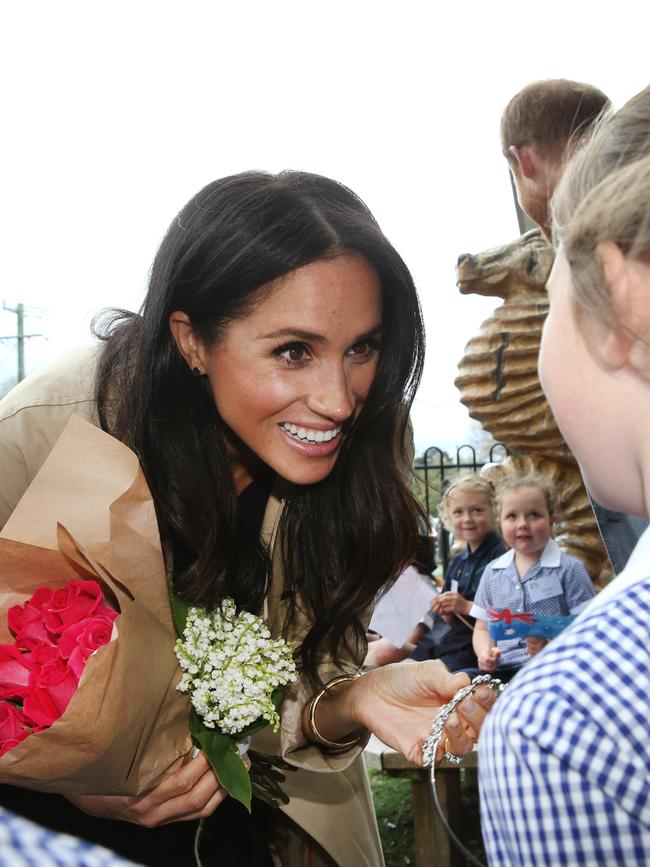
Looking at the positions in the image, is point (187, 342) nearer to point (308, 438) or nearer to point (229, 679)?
point (308, 438)

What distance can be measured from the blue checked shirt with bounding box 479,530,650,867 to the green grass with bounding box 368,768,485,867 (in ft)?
10.2

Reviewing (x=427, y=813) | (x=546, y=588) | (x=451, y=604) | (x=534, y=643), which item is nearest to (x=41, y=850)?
(x=427, y=813)

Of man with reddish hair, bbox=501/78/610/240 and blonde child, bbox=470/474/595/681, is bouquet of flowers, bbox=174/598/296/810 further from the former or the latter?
blonde child, bbox=470/474/595/681

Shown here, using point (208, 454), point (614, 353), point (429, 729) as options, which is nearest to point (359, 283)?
→ point (208, 454)

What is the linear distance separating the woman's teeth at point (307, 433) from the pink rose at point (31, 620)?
1.95 feet

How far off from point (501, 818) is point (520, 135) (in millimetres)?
2893

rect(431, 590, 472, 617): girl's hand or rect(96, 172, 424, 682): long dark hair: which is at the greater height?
rect(96, 172, 424, 682): long dark hair

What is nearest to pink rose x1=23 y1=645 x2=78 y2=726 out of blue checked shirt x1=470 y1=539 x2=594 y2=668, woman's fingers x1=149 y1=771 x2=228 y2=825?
woman's fingers x1=149 y1=771 x2=228 y2=825

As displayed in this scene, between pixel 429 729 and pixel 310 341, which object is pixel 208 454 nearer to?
pixel 310 341

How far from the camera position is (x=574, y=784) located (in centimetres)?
68

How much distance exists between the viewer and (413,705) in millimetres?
1735

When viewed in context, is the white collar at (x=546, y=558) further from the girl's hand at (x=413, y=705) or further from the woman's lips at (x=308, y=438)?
the woman's lips at (x=308, y=438)

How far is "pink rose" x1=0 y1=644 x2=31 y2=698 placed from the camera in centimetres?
131

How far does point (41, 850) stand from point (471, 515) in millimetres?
4362
